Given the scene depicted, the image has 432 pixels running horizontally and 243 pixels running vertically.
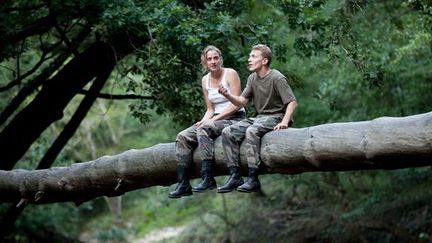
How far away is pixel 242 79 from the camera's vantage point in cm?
880

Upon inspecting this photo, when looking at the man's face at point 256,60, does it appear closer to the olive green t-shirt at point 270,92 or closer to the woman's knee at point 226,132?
the olive green t-shirt at point 270,92

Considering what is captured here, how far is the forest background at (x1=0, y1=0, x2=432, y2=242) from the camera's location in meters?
8.13

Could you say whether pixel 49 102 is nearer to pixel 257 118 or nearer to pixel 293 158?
pixel 257 118

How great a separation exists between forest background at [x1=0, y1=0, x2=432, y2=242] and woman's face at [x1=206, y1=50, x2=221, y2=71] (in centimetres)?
127

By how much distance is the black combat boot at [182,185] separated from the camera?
5938mm

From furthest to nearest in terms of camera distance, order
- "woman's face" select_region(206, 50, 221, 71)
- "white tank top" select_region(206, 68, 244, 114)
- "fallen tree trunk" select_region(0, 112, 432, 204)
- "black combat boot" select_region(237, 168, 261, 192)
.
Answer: "white tank top" select_region(206, 68, 244, 114) < "woman's face" select_region(206, 50, 221, 71) < "black combat boot" select_region(237, 168, 261, 192) < "fallen tree trunk" select_region(0, 112, 432, 204)

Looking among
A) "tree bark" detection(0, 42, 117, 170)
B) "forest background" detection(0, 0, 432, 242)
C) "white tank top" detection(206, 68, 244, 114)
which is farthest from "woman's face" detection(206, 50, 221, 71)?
"tree bark" detection(0, 42, 117, 170)

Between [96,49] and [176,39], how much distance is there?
8.98ft

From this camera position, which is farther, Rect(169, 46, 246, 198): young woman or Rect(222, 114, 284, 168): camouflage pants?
Rect(169, 46, 246, 198): young woman

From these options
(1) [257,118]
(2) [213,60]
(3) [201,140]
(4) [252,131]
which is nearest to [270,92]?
(1) [257,118]

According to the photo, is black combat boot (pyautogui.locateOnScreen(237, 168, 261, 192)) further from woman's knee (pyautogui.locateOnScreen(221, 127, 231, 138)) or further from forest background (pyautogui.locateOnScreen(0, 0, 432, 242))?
forest background (pyautogui.locateOnScreen(0, 0, 432, 242))

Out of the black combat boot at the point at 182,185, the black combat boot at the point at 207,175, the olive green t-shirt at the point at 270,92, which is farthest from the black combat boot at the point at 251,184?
the black combat boot at the point at 182,185

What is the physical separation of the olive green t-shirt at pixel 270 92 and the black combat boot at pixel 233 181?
58 cm

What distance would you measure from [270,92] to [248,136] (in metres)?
0.49
